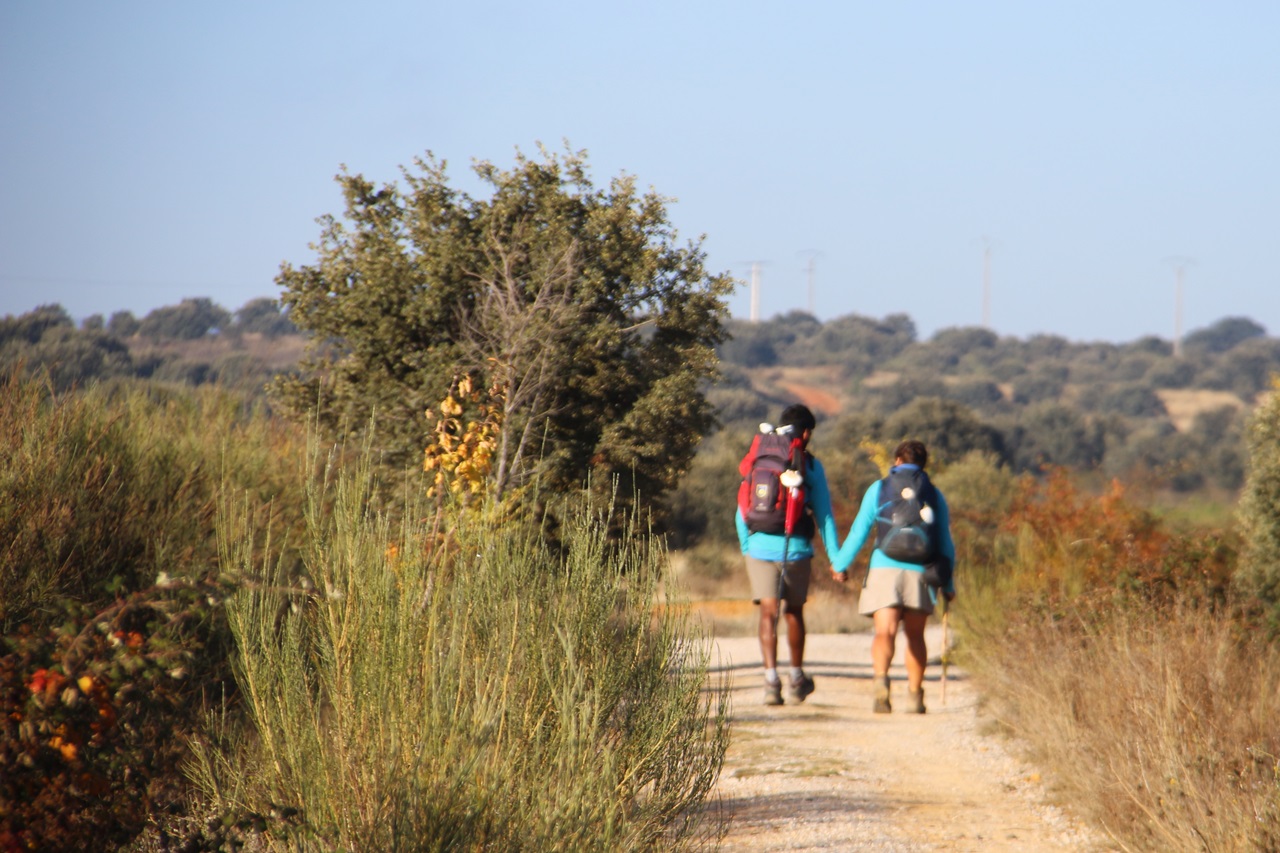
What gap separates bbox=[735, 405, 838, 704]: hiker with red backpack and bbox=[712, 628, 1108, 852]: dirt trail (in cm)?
63

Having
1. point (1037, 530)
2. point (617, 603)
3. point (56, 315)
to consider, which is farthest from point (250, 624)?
point (56, 315)

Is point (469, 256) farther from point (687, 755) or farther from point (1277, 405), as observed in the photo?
point (1277, 405)

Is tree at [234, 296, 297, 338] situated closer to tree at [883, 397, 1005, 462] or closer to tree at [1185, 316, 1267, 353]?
tree at [883, 397, 1005, 462]

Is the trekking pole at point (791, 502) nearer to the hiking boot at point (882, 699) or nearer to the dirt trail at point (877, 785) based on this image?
the dirt trail at point (877, 785)

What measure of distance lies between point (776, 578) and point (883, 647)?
0.96 metres

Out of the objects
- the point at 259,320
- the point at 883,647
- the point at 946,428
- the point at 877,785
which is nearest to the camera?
the point at 877,785

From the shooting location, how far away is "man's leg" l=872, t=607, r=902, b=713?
28.2 feet

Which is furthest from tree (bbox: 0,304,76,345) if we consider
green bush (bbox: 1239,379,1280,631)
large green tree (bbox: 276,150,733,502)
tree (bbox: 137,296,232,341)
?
green bush (bbox: 1239,379,1280,631)

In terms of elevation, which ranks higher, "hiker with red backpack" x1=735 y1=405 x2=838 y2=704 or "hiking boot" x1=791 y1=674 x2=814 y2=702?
"hiker with red backpack" x1=735 y1=405 x2=838 y2=704

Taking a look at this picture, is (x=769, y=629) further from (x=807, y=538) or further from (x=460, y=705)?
(x=460, y=705)

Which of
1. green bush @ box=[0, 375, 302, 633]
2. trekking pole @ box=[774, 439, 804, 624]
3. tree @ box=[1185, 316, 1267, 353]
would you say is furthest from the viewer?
tree @ box=[1185, 316, 1267, 353]

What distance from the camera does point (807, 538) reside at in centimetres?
850

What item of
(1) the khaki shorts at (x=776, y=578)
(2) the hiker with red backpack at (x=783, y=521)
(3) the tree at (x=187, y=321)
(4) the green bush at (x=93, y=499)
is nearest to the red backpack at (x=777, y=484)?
(2) the hiker with red backpack at (x=783, y=521)

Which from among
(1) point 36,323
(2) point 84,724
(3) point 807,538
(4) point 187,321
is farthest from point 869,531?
(4) point 187,321
